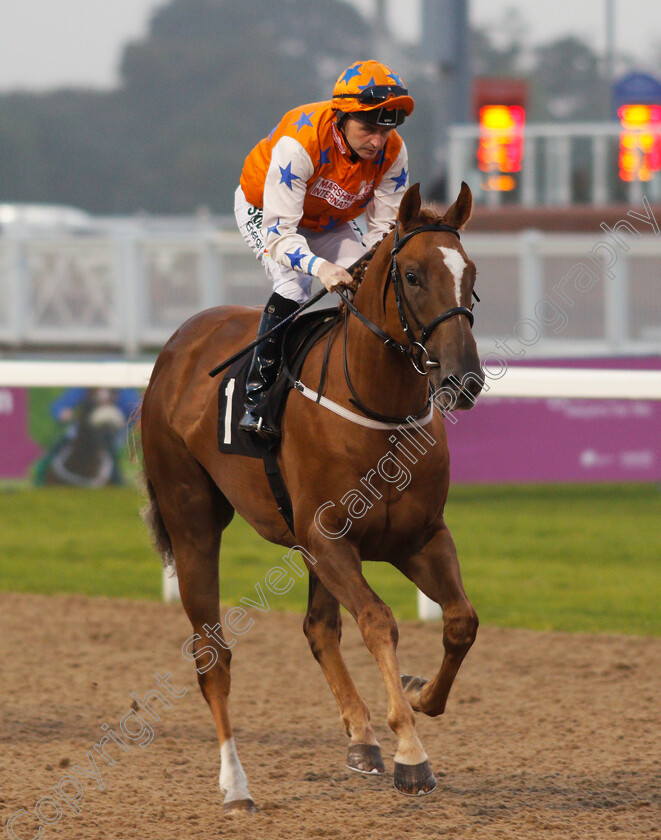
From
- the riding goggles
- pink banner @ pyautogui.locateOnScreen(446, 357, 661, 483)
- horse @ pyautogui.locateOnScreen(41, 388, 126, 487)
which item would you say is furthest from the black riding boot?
horse @ pyautogui.locateOnScreen(41, 388, 126, 487)

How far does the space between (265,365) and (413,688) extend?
111 centimetres

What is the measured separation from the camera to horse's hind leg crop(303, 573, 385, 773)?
4.06m

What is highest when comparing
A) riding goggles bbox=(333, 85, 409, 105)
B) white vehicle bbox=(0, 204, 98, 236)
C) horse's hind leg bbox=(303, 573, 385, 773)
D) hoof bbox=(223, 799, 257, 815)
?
riding goggles bbox=(333, 85, 409, 105)

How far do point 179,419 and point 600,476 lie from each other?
547 centimetres

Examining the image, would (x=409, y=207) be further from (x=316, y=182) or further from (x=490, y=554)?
(x=490, y=554)

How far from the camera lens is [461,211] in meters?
3.57

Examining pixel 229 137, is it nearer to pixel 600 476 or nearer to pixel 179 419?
pixel 600 476

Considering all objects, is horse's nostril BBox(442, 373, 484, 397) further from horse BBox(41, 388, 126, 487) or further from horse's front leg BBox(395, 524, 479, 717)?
horse BBox(41, 388, 126, 487)

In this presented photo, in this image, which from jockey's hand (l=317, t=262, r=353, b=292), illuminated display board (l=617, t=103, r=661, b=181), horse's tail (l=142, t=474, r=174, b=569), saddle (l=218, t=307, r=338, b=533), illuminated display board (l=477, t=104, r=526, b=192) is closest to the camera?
jockey's hand (l=317, t=262, r=353, b=292)

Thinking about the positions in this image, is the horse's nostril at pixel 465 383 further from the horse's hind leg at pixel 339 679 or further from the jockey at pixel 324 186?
the horse's hind leg at pixel 339 679

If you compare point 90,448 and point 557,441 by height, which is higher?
point 557,441

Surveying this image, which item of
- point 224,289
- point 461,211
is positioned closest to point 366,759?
point 461,211

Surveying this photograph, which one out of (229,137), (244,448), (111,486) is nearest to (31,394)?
(111,486)

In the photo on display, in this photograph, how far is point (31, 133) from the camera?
63.2 metres
